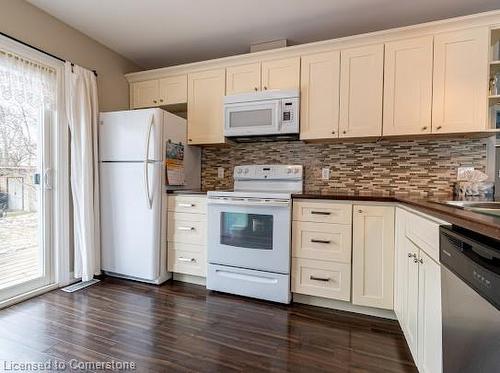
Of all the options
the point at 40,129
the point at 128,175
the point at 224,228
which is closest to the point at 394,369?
the point at 224,228

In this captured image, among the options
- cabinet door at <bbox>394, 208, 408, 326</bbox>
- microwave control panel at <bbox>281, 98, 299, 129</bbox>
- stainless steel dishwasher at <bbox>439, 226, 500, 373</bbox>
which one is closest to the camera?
stainless steel dishwasher at <bbox>439, 226, 500, 373</bbox>

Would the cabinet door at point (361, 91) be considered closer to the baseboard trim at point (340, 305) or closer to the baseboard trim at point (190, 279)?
the baseboard trim at point (340, 305)

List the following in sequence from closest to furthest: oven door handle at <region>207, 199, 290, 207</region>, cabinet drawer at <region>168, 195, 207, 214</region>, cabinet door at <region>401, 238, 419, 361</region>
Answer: cabinet door at <region>401, 238, 419, 361</region>
oven door handle at <region>207, 199, 290, 207</region>
cabinet drawer at <region>168, 195, 207, 214</region>

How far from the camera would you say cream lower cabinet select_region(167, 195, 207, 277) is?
103 inches

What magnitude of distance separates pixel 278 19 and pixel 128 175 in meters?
1.95

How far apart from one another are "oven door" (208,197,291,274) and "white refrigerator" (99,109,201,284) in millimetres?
535

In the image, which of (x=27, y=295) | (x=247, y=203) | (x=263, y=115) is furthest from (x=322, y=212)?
(x=27, y=295)

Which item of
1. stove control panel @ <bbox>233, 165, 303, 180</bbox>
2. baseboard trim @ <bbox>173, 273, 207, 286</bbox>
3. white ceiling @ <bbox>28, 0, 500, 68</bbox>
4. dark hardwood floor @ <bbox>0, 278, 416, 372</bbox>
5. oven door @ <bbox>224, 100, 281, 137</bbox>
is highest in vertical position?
white ceiling @ <bbox>28, 0, 500, 68</bbox>

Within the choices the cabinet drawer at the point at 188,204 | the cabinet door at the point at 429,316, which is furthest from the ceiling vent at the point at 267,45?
the cabinet door at the point at 429,316

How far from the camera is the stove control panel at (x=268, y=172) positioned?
2789 millimetres

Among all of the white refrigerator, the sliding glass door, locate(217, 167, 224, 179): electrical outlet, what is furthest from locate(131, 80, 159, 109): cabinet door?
locate(217, 167, 224, 179): electrical outlet

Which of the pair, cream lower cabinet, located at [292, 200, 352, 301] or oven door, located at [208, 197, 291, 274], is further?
oven door, located at [208, 197, 291, 274]

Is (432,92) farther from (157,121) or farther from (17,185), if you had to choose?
(17,185)

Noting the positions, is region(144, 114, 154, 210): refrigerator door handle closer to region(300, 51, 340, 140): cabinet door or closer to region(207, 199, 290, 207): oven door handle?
region(207, 199, 290, 207): oven door handle
